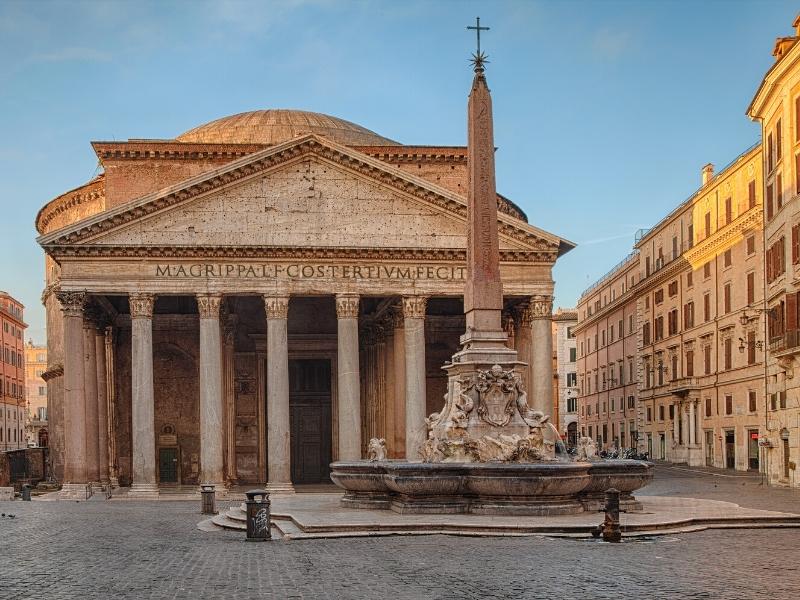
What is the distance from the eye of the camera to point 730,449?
4919 centimetres

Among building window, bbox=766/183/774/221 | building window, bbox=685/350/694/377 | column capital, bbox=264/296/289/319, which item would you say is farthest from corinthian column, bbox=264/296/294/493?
building window, bbox=685/350/694/377

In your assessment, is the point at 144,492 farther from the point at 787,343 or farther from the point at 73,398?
the point at 787,343

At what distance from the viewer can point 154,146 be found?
147 ft

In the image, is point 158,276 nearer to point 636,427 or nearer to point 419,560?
point 419,560

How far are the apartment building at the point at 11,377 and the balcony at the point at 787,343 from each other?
61.5 metres

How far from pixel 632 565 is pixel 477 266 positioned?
7.92m

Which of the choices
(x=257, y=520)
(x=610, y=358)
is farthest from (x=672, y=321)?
(x=257, y=520)

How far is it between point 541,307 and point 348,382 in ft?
22.6

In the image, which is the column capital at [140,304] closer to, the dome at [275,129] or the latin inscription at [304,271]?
the latin inscription at [304,271]

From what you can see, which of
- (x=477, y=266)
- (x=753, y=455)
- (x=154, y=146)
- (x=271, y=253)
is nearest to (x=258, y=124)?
(x=154, y=146)

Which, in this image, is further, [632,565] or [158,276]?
[158,276]

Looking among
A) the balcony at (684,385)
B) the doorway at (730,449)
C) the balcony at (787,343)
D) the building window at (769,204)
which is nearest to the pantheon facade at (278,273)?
the building window at (769,204)

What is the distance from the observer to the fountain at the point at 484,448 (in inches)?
712

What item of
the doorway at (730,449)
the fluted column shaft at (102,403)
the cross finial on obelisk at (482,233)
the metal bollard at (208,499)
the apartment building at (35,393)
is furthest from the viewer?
the apartment building at (35,393)
